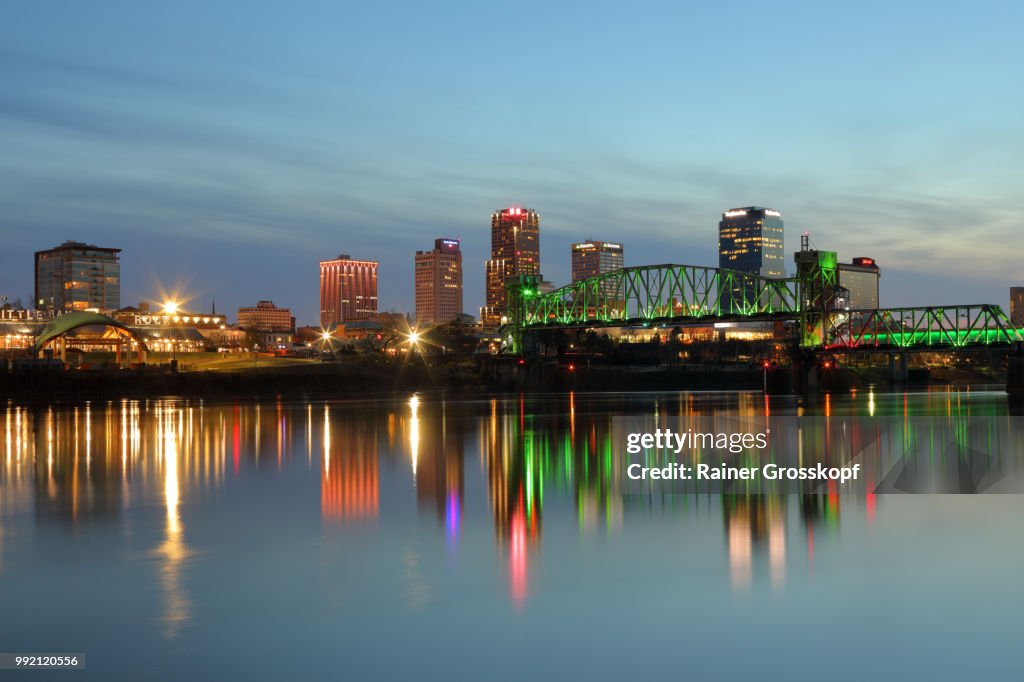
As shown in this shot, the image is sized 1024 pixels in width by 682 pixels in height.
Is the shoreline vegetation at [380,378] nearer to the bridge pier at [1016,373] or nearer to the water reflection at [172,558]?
the bridge pier at [1016,373]

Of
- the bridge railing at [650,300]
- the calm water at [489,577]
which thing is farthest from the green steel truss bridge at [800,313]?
the calm water at [489,577]

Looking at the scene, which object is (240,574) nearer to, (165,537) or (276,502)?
(165,537)

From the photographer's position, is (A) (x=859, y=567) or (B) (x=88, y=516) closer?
(A) (x=859, y=567)

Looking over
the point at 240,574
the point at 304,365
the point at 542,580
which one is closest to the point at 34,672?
the point at 240,574

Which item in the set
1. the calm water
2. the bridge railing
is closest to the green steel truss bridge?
the bridge railing

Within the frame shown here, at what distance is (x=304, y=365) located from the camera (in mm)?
133250

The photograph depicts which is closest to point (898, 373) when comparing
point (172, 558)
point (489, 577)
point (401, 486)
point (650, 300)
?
point (650, 300)

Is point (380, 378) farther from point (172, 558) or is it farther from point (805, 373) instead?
point (172, 558)

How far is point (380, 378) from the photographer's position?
130875 mm

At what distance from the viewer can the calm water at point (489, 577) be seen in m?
13.8

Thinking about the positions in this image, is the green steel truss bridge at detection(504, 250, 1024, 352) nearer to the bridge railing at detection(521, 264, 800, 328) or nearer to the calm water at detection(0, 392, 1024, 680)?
the bridge railing at detection(521, 264, 800, 328)

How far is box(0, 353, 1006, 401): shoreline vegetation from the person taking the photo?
97.1 metres

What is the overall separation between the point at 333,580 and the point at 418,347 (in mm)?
173518

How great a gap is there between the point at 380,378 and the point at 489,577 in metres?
114
